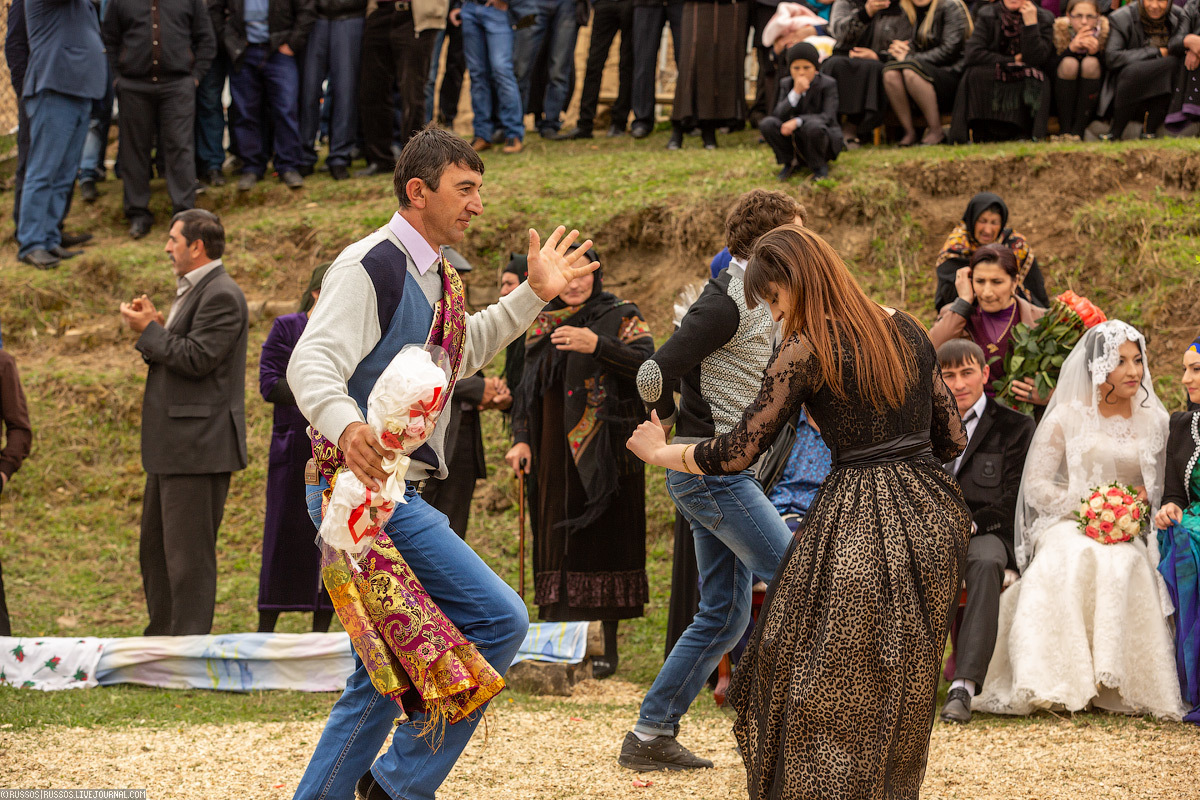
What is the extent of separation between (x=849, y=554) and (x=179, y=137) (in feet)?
28.0

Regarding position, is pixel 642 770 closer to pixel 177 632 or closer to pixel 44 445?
pixel 177 632

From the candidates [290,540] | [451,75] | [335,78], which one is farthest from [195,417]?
[451,75]

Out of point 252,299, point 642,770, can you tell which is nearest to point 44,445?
point 252,299

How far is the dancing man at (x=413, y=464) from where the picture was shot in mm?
3164

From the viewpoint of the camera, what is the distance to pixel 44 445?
900 centimetres

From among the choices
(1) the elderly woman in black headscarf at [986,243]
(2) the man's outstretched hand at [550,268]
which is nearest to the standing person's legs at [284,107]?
(1) the elderly woman in black headscarf at [986,243]

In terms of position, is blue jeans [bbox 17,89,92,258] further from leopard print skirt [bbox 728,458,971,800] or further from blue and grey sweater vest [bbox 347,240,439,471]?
leopard print skirt [bbox 728,458,971,800]

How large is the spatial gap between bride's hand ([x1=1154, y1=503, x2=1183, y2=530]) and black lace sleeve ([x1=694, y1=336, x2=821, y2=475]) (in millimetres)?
2724

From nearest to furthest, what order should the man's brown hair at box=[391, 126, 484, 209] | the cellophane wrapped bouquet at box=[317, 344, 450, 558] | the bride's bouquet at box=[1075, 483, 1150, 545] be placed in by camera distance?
1. the cellophane wrapped bouquet at box=[317, 344, 450, 558]
2. the man's brown hair at box=[391, 126, 484, 209]
3. the bride's bouquet at box=[1075, 483, 1150, 545]

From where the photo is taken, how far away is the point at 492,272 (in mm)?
9570

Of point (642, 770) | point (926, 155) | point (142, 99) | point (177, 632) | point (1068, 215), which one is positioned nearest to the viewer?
point (642, 770)

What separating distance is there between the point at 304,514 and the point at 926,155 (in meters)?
5.79

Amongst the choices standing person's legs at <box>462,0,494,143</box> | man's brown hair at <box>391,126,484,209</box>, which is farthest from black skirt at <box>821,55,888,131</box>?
man's brown hair at <box>391,126,484,209</box>

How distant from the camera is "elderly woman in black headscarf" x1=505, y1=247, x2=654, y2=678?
5.83 metres
